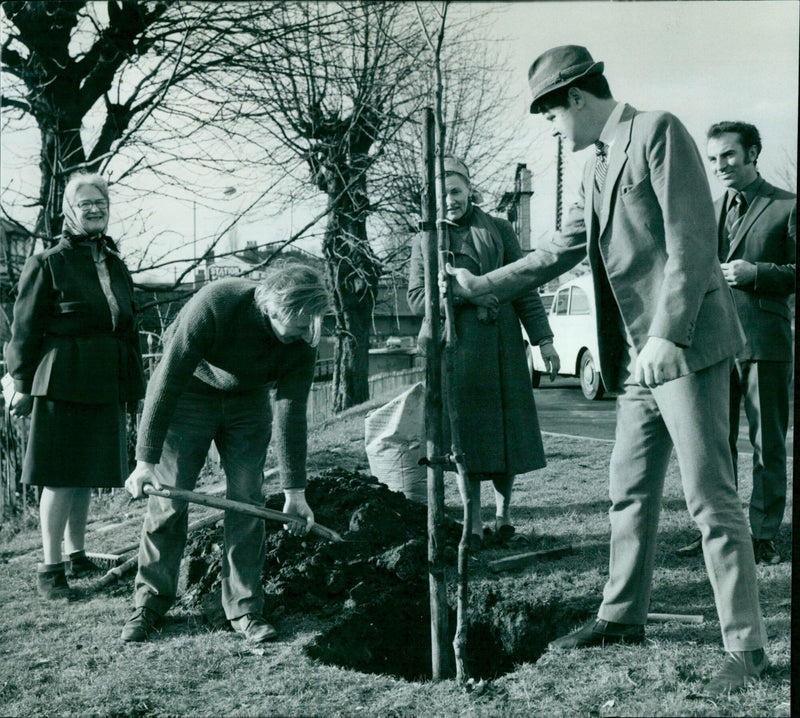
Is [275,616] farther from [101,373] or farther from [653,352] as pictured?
[653,352]

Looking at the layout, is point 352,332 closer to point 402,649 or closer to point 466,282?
point 402,649

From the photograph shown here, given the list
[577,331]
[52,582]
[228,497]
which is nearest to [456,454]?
A: [228,497]

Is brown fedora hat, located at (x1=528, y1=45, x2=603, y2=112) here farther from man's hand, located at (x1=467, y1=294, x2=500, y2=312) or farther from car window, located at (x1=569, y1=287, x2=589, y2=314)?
car window, located at (x1=569, y1=287, x2=589, y2=314)

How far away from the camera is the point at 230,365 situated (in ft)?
11.2

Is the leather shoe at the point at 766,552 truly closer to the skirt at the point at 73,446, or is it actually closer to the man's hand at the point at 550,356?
the man's hand at the point at 550,356

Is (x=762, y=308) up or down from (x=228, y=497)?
up

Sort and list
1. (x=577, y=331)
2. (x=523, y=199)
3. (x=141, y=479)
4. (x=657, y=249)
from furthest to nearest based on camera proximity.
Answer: (x=523, y=199)
(x=577, y=331)
(x=141, y=479)
(x=657, y=249)

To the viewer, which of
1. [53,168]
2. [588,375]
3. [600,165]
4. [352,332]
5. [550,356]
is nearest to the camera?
[600,165]

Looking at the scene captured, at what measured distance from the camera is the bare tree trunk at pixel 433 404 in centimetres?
Answer: 293

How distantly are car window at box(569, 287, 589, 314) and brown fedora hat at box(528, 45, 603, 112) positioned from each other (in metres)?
12.6

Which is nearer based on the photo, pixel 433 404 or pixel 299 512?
pixel 433 404

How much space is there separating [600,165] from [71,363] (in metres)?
2.66

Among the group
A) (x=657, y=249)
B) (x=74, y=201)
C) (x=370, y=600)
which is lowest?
(x=370, y=600)

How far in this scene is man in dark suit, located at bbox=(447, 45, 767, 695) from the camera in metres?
2.58
